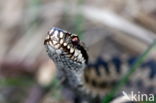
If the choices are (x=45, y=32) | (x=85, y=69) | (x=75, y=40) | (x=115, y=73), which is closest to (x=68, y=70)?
(x=75, y=40)

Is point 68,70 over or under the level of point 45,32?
under

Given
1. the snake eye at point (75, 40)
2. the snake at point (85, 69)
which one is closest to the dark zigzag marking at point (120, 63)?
the snake at point (85, 69)

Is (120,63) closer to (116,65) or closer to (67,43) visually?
(116,65)

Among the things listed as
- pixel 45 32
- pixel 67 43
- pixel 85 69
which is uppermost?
pixel 45 32

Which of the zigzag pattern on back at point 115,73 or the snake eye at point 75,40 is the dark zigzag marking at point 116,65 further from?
the snake eye at point 75,40

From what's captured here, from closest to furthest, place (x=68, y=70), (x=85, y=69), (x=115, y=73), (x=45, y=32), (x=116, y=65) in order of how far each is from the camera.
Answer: (x=68, y=70), (x=85, y=69), (x=115, y=73), (x=116, y=65), (x=45, y=32)

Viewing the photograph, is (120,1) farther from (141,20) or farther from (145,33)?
(145,33)

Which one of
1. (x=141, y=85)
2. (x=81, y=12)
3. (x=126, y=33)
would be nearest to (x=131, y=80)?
(x=141, y=85)

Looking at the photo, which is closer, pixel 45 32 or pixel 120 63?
pixel 120 63
